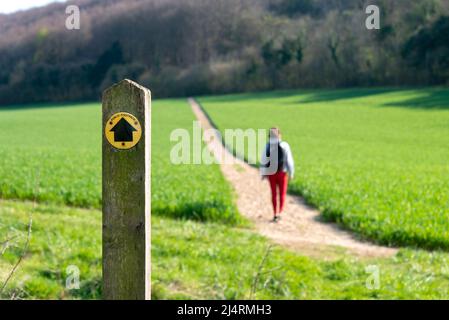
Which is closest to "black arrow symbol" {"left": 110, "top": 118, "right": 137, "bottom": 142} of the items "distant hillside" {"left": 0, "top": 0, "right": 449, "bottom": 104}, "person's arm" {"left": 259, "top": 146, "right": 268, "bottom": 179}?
"person's arm" {"left": 259, "top": 146, "right": 268, "bottom": 179}

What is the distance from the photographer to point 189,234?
9.85 meters

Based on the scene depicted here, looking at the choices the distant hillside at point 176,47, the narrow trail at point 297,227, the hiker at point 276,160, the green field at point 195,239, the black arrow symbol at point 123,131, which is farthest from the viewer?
the distant hillside at point 176,47

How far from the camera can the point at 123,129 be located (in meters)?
2.08

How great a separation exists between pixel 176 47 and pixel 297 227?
79.5 metres

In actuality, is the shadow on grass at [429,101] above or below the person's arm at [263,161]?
above

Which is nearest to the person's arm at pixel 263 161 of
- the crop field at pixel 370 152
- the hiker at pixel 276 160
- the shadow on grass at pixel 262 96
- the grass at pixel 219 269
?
the hiker at pixel 276 160

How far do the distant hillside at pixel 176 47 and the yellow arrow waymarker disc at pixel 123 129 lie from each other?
219 feet

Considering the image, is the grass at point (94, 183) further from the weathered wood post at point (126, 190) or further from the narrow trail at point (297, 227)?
the weathered wood post at point (126, 190)

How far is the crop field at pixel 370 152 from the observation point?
1126 cm

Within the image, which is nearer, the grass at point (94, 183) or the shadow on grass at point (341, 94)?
the grass at point (94, 183)

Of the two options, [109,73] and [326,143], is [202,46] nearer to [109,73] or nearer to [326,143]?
[109,73]

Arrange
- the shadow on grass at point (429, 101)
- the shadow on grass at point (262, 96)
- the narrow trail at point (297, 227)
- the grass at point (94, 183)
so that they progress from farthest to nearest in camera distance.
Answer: the shadow on grass at point (262, 96) < the shadow on grass at point (429, 101) < the grass at point (94, 183) < the narrow trail at point (297, 227)

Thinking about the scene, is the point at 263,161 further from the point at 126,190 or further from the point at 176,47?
the point at 176,47

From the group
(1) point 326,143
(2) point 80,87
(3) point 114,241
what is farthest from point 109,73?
(3) point 114,241
